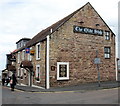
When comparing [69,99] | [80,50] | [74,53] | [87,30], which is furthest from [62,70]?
[69,99]

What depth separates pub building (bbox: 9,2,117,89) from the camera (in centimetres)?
1995

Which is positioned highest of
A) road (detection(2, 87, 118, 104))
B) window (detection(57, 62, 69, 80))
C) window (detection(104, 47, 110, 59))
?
window (detection(104, 47, 110, 59))

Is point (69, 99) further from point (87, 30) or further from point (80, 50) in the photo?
point (87, 30)

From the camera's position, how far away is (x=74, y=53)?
21.3 meters

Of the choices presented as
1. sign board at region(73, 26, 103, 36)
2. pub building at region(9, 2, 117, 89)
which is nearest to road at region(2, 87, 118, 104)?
pub building at region(9, 2, 117, 89)

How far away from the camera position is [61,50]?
20.5m

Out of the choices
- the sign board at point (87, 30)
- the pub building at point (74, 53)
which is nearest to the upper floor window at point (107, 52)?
the pub building at point (74, 53)

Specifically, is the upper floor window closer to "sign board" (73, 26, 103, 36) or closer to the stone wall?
the stone wall

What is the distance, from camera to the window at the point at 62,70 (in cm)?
2007

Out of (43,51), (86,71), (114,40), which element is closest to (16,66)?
(43,51)

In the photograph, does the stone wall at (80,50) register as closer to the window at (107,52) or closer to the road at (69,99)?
the window at (107,52)

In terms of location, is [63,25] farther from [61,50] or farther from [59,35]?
[61,50]

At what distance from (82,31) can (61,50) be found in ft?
12.3

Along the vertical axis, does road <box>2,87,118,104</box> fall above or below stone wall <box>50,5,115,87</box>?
below
